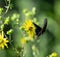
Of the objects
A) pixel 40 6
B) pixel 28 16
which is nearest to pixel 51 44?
pixel 40 6

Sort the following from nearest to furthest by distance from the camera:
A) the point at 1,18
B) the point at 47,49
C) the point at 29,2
A: the point at 1,18
the point at 47,49
the point at 29,2

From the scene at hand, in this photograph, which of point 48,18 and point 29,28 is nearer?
point 29,28

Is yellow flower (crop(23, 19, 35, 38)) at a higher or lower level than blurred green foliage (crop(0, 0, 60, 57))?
higher

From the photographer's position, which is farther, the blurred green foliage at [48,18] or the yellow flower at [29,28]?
the blurred green foliage at [48,18]

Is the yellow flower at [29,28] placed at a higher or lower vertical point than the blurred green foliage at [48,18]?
higher

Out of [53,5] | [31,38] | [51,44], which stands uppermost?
[31,38]

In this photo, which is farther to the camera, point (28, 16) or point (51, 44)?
point (51, 44)

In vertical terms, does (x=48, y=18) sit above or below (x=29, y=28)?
below

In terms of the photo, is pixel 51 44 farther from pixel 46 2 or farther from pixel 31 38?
pixel 31 38

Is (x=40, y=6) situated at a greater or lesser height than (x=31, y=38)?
lesser

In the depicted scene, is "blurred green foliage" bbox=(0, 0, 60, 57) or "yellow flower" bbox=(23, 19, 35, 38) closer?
"yellow flower" bbox=(23, 19, 35, 38)

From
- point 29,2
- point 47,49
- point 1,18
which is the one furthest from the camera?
point 29,2
